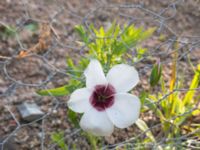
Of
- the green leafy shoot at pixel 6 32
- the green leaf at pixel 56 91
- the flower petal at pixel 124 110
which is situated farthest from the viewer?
the green leafy shoot at pixel 6 32

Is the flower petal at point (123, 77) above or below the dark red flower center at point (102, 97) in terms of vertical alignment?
above

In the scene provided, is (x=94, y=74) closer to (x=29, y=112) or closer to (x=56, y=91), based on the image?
(x=56, y=91)

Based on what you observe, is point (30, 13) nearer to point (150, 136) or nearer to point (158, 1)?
point (158, 1)

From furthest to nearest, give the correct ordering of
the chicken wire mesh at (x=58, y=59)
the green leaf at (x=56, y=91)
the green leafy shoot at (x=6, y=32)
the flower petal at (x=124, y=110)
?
the green leafy shoot at (x=6, y=32), the chicken wire mesh at (x=58, y=59), the green leaf at (x=56, y=91), the flower petal at (x=124, y=110)

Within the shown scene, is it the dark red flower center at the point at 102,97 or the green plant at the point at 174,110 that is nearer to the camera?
the dark red flower center at the point at 102,97

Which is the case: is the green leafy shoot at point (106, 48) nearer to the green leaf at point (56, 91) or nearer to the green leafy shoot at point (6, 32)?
the green leaf at point (56, 91)

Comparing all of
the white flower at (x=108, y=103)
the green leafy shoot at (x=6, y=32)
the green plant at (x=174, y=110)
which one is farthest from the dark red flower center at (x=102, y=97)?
the green leafy shoot at (x=6, y=32)

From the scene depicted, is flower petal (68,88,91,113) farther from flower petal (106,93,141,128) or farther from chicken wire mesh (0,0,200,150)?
chicken wire mesh (0,0,200,150)

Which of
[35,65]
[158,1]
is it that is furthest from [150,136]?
[158,1]

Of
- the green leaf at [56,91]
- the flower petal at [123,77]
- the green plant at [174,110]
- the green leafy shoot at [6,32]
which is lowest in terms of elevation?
the green plant at [174,110]
